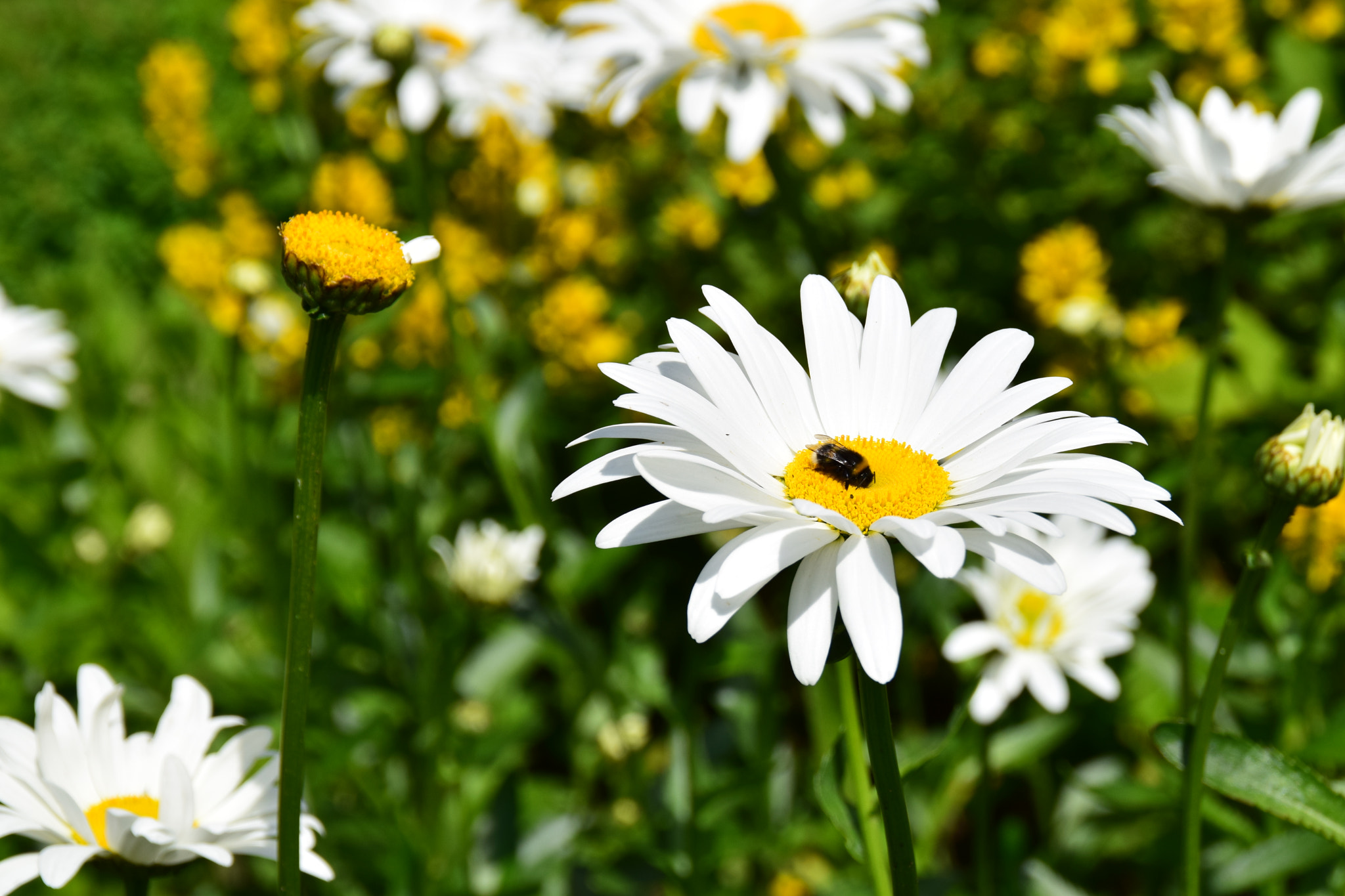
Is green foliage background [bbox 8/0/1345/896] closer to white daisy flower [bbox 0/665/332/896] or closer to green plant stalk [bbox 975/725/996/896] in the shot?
green plant stalk [bbox 975/725/996/896]

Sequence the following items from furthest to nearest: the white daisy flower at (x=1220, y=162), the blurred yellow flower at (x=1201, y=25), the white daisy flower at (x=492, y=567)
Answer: the blurred yellow flower at (x=1201, y=25)
the white daisy flower at (x=492, y=567)
the white daisy flower at (x=1220, y=162)

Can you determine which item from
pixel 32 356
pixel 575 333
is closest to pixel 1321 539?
pixel 575 333

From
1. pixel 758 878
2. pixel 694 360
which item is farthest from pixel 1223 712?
pixel 694 360

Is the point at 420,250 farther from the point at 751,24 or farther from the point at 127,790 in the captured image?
the point at 751,24

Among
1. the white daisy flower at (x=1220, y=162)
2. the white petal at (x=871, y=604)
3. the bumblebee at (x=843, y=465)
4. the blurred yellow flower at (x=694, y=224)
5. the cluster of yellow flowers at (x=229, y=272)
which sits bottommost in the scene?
the cluster of yellow flowers at (x=229, y=272)

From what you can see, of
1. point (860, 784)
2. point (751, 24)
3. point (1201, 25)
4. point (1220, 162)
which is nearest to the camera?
point (860, 784)

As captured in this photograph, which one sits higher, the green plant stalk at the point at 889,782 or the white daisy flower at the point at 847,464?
the white daisy flower at the point at 847,464

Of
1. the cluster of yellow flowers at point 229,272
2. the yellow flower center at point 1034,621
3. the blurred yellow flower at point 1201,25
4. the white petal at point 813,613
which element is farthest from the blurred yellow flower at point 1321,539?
the cluster of yellow flowers at point 229,272

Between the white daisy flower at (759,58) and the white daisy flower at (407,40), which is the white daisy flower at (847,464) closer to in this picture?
the white daisy flower at (759,58)

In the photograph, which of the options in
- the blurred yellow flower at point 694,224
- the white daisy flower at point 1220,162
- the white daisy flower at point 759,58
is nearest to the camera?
the white daisy flower at point 1220,162
